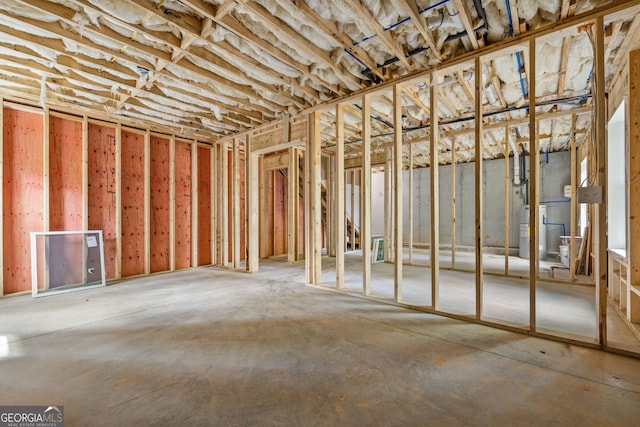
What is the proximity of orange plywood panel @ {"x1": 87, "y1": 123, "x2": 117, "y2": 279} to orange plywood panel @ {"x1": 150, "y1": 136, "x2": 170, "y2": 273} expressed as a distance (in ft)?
2.13

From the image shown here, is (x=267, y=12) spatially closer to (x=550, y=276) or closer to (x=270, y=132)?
(x=270, y=132)

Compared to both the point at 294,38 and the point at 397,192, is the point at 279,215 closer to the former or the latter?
the point at 397,192

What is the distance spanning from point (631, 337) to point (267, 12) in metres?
4.43

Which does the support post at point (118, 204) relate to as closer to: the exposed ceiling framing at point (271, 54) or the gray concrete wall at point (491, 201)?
the exposed ceiling framing at point (271, 54)

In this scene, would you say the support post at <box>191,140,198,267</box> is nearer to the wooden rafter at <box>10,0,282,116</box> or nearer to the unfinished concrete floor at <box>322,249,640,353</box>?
the wooden rafter at <box>10,0,282,116</box>

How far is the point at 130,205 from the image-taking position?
16.7ft

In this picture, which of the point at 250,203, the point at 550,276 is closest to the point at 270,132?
the point at 250,203

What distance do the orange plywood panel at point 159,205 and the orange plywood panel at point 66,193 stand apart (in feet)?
3.69

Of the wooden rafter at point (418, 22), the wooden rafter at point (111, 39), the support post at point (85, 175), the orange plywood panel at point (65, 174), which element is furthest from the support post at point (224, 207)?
the wooden rafter at point (418, 22)

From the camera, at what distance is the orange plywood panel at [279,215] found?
7916 mm

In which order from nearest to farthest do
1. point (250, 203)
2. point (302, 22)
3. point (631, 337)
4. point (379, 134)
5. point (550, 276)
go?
point (631, 337) < point (302, 22) < point (550, 276) < point (250, 203) < point (379, 134)

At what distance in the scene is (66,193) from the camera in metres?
4.38

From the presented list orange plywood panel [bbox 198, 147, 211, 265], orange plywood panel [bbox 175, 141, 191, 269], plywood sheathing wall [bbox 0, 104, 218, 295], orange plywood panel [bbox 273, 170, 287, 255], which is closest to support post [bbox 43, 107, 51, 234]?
plywood sheathing wall [bbox 0, 104, 218, 295]

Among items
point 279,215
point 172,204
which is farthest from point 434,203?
point 279,215
